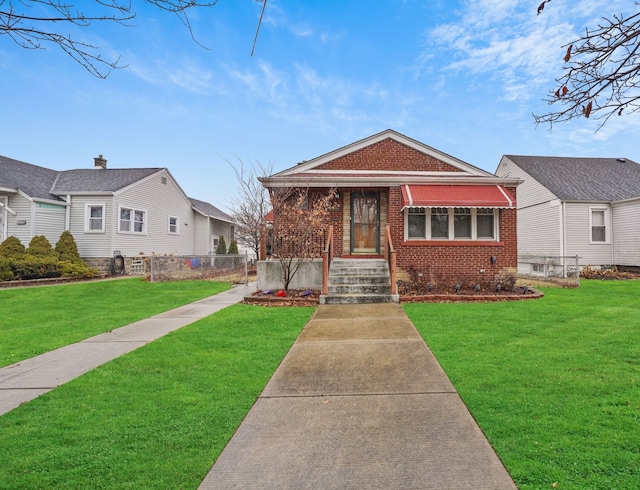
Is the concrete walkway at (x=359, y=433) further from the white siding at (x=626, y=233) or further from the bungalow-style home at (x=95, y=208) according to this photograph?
the white siding at (x=626, y=233)

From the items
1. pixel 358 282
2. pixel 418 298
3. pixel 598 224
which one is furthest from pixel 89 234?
pixel 598 224

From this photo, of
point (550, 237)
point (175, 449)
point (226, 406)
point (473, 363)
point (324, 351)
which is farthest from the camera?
point (550, 237)

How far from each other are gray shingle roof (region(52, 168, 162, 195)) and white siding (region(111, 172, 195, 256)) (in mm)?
506

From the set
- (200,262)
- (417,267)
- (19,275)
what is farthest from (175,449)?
(200,262)

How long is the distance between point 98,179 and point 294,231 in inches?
620

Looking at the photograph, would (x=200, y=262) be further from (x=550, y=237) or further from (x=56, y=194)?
(x=550, y=237)

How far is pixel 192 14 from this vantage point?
2760mm

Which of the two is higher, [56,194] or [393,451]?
[56,194]

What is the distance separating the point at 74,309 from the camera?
908 centimetres

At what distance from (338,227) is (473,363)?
8.44 meters

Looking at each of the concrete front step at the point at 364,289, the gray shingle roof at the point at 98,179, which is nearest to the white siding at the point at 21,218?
the gray shingle roof at the point at 98,179

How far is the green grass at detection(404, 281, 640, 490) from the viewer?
7.65ft

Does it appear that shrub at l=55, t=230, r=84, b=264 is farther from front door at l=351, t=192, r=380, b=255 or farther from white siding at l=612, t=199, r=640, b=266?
white siding at l=612, t=199, r=640, b=266

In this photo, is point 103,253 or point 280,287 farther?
point 103,253
